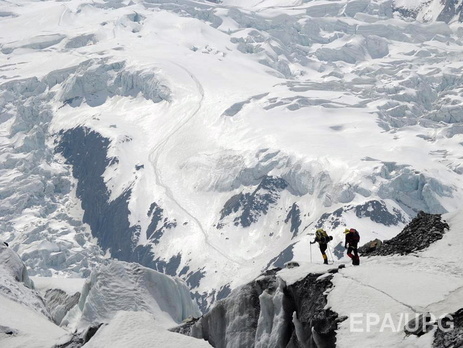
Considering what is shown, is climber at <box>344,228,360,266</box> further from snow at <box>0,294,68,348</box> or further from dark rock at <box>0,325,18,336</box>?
dark rock at <box>0,325,18,336</box>

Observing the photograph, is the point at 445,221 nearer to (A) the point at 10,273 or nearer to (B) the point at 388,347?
(B) the point at 388,347

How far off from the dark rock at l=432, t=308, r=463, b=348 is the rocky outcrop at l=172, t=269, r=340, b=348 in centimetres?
434

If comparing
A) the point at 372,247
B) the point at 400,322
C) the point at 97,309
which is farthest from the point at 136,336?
the point at 97,309

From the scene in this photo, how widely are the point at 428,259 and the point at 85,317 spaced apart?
1341 inches

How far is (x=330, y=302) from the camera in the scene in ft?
97.9

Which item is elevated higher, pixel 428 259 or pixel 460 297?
pixel 460 297

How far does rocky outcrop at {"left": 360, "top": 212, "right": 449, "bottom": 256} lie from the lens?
36281 mm

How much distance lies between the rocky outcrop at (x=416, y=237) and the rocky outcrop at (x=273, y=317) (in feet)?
16.6

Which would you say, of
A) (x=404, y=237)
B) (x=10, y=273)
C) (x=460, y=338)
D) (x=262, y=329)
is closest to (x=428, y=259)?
(x=404, y=237)

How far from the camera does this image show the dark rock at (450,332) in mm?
23797

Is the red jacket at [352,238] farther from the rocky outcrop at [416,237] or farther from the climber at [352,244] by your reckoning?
the rocky outcrop at [416,237]

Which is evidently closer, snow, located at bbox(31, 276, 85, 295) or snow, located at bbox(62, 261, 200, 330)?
snow, located at bbox(62, 261, 200, 330)

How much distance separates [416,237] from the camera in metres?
37.5

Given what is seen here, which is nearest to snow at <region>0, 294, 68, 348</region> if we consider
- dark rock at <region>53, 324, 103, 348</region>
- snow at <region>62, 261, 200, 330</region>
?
dark rock at <region>53, 324, 103, 348</region>
